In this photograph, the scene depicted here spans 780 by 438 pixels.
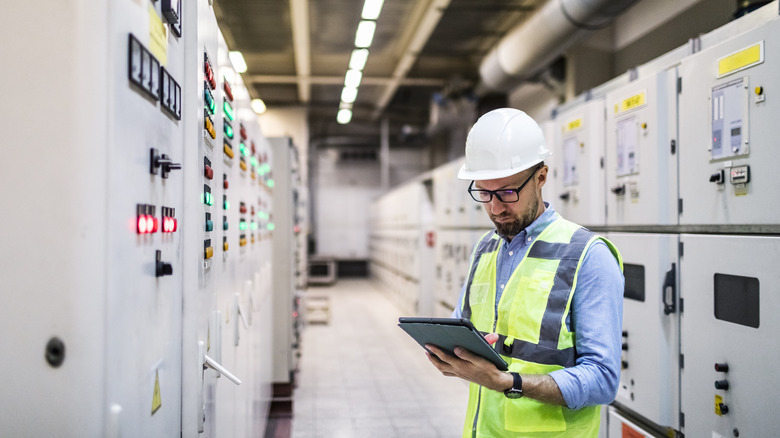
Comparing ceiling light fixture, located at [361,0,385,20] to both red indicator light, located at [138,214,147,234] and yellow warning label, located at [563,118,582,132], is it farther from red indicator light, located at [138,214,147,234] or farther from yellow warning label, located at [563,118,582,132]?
red indicator light, located at [138,214,147,234]

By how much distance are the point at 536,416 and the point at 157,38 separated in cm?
146

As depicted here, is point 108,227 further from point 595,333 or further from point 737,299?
point 737,299

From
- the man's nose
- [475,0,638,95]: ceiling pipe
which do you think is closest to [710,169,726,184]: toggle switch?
the man's nose

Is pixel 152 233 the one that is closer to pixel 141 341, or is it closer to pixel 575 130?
pixel 141 341

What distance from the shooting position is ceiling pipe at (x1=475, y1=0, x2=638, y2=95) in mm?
5160

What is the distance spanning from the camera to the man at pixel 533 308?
155 cm

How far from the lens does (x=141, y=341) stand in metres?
1.35

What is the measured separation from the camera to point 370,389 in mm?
6004

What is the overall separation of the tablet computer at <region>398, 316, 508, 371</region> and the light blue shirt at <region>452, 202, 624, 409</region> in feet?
0.65

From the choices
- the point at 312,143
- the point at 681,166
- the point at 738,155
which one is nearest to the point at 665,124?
the point at 681,166

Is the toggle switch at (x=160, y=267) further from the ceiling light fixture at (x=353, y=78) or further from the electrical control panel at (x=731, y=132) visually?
the ceiling light fixture at (x=353, y=78)

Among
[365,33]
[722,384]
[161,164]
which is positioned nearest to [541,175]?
[161,164]

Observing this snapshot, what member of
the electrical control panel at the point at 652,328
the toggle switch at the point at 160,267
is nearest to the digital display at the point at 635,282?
the electrical control panel at the point at 652,328

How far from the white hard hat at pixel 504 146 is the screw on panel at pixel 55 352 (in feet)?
3.97
